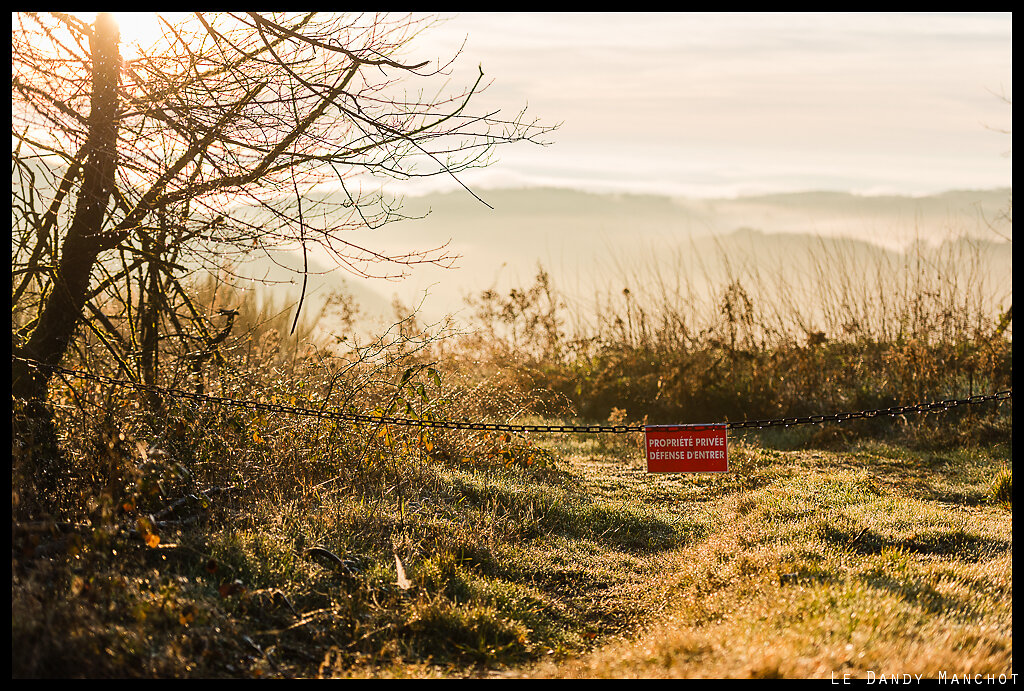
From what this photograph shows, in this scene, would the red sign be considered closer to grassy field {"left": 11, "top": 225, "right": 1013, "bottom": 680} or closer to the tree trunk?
grassy field {"left": 11, "top": 225, "right": 1013, "bottom": 680}

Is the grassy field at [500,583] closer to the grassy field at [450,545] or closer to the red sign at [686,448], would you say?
the grassy field at [450,545]

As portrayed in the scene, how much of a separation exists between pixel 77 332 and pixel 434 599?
311 cm

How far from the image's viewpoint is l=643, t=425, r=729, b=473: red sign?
4.84 m

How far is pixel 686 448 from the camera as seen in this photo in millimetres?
4898

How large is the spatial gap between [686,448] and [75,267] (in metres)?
3.89

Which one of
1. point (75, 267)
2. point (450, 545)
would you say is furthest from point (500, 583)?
point (75, 267)

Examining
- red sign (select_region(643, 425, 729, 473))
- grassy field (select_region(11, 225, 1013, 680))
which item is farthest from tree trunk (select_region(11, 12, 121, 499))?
red sign (select_region(643, 425, 729, 473))

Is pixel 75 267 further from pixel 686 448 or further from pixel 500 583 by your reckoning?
pixel 686 448

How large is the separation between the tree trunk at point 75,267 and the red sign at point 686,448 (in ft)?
10.8

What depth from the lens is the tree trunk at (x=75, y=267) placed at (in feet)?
16.0

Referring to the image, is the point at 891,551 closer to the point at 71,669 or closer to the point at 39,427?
the point at 71,669

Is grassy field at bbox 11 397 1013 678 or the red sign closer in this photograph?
grassy field at bbox 11 397 1013 678

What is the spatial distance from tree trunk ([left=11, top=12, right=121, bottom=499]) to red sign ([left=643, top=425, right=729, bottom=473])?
328 centimetres
